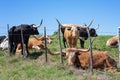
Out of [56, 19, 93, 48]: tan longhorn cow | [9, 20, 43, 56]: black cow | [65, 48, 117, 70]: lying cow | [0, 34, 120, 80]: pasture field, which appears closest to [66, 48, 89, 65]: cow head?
[65, 48, 117, 70]: lying cow

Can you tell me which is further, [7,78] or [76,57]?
[76,57]

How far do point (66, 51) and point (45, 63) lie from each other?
102 cm

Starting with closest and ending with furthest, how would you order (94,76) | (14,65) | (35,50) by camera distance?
1. (94,76)
2. (14,65)
3. (35,50)

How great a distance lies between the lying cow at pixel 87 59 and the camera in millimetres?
15188

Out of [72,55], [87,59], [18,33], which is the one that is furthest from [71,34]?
[87,59]

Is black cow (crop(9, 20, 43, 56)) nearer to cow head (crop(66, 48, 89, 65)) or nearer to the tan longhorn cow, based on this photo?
the tan longhorn cow

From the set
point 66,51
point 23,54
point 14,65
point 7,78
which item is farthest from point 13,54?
point 7,78

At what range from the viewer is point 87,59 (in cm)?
1532

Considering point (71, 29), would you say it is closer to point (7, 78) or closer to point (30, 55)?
point (30, 55)

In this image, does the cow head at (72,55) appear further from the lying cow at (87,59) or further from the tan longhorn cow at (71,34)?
the tan longhorn cow at (71,34)

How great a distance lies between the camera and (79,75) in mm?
13578

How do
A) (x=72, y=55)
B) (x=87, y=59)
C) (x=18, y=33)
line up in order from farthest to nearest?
(x=18, y=33) < (x=72, y=55) < (x=87, y=59)

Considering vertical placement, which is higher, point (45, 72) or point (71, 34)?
point (71, 34)

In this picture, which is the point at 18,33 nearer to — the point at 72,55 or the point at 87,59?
the point at 72,55
